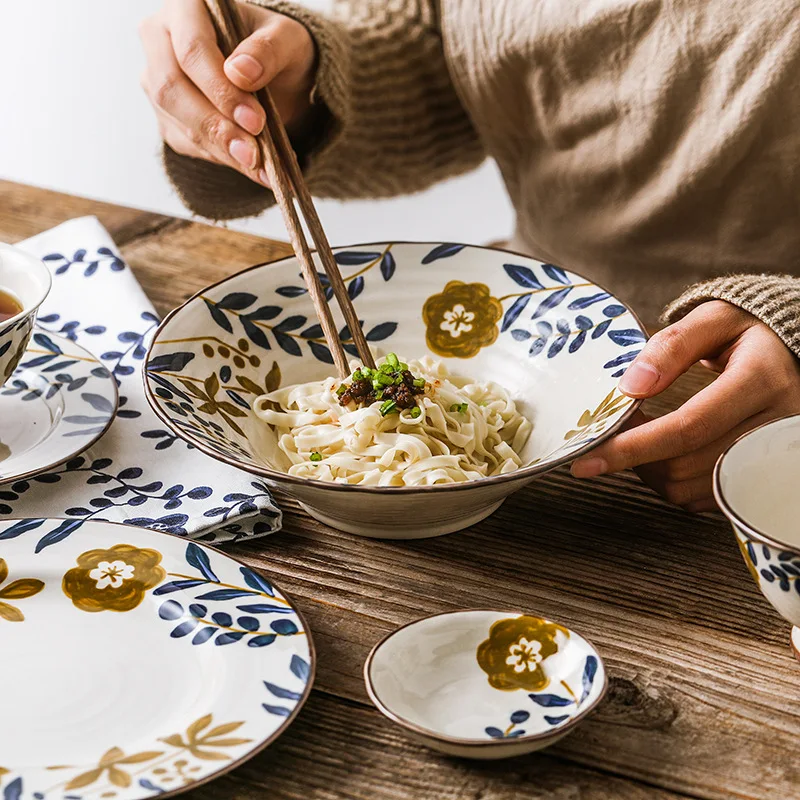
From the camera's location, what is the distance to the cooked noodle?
39.9 inches

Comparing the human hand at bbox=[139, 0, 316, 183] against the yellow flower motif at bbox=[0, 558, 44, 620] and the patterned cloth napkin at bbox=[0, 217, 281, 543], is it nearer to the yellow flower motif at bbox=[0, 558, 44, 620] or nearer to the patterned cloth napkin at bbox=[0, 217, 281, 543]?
the patterned cloth napkin at bbox=[0, 217, 281, 543]

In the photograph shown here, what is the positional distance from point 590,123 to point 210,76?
63 centimetres

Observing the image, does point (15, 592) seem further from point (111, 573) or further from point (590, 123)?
point (590, 123)

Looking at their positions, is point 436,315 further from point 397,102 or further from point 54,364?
point 397,102

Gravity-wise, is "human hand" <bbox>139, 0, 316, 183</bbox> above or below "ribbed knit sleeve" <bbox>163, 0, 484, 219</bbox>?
above

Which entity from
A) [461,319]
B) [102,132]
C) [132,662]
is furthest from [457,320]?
[102,132]

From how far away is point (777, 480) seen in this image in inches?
33.0

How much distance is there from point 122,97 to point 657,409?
404 cm

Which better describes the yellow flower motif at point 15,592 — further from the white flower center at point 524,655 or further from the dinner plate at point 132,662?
the white flower center at point 524,655

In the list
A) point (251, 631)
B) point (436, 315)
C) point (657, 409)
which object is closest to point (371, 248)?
point (436, 315)

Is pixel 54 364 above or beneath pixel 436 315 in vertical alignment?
above

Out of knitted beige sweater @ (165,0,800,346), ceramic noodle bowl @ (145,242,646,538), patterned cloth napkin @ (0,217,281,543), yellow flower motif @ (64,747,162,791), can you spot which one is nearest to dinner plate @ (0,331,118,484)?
patterned cloth napkin @ (0,217,281,543)

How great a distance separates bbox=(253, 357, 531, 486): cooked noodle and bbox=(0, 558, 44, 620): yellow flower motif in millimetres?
268

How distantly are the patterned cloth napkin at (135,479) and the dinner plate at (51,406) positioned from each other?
0.03 meters
